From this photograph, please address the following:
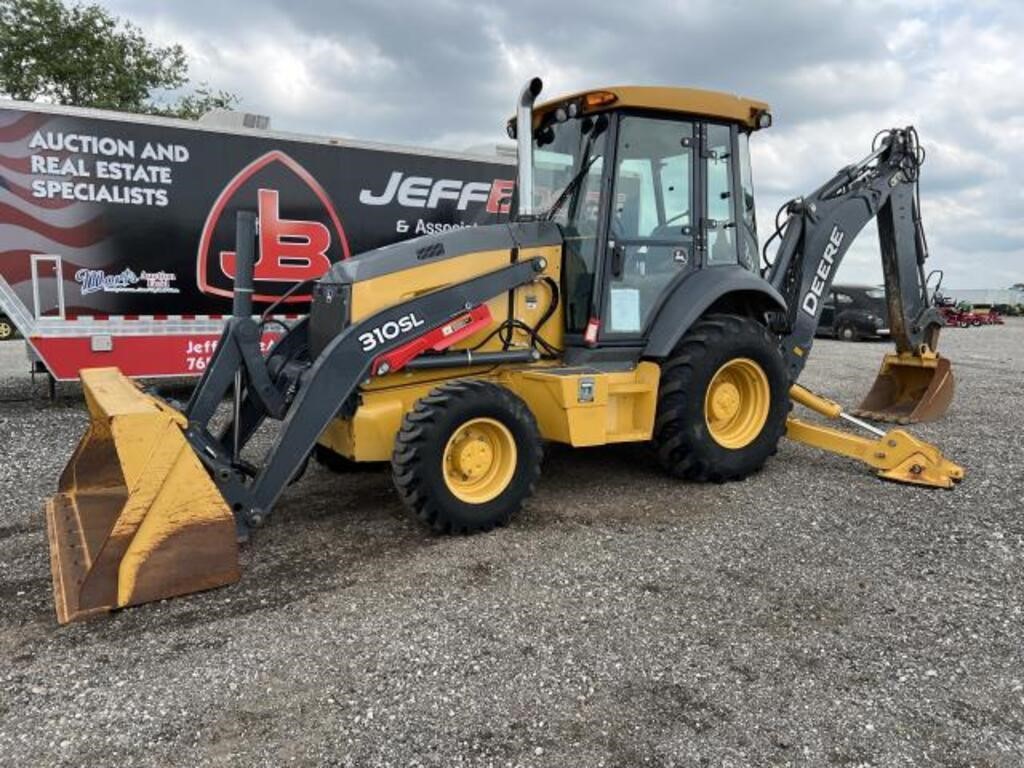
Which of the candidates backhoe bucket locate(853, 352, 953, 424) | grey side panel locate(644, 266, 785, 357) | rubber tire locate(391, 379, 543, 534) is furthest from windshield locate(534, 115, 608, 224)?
backhoe bucket locate(853, 352, 953, 424)

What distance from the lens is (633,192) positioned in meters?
5.29

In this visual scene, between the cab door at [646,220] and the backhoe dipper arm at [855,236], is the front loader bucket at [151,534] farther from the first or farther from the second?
the backhoe dipper arm at [855,236]

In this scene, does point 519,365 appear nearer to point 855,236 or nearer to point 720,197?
point 720,197

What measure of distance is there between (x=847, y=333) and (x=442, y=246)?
18923 mm

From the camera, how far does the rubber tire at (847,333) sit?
2102 cm

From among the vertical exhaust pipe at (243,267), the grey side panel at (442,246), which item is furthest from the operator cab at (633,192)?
the vertical exhaust pipe at (243,267)

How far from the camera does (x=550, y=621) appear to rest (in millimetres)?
3549

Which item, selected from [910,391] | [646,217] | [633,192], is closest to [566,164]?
[633,192]

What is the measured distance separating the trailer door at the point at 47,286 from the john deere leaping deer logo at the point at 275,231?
4.33 feet

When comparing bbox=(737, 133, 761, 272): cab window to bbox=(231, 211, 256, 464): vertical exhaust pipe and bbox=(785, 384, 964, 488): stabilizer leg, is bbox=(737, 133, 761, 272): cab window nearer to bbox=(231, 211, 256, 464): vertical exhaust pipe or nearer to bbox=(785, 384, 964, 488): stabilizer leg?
bbox=(785, 384, 964, 488): stabilizer leg

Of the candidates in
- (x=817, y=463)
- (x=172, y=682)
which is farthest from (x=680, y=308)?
(x=172, y=682)

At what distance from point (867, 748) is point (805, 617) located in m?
0.96

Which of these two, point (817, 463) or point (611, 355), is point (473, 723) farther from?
point (817, 463)

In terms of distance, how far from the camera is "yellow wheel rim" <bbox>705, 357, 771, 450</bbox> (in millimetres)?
5660
